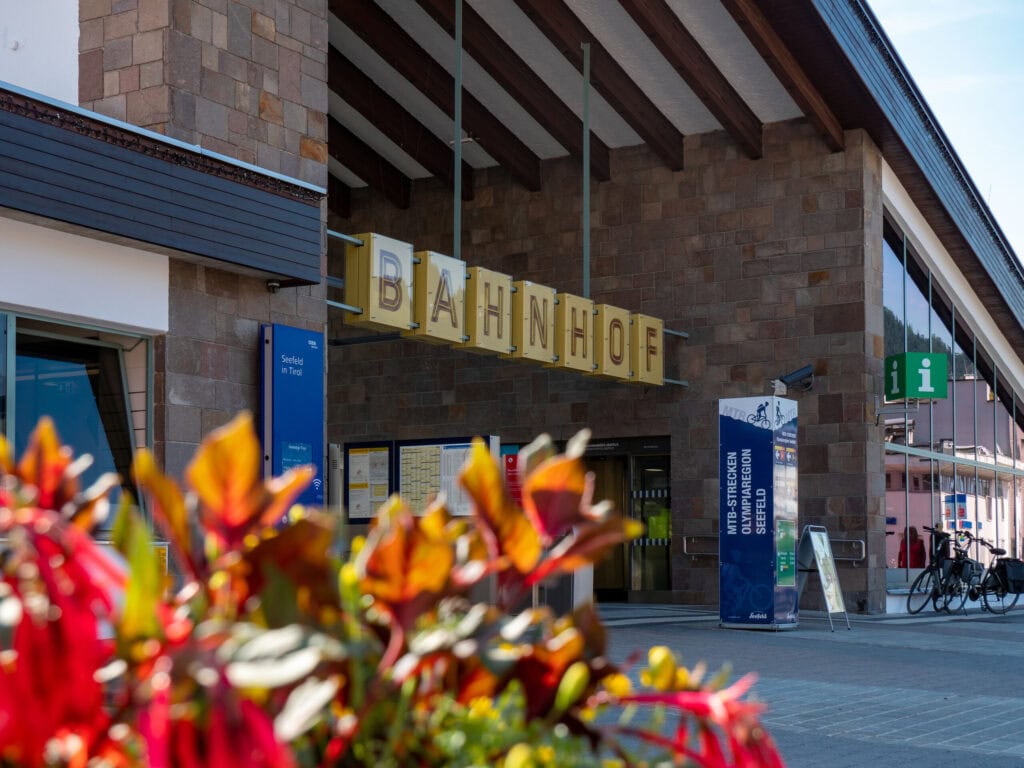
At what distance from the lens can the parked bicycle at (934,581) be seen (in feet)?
61.0

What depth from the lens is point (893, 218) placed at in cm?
1964

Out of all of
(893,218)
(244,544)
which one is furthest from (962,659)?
(244,544)

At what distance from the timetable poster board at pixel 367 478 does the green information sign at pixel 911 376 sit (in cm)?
734

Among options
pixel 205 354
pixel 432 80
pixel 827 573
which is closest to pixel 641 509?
pixel 827 573

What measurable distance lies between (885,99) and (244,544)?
18.1 metres

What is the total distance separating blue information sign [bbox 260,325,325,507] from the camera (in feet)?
36.0

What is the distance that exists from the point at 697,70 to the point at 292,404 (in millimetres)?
8407

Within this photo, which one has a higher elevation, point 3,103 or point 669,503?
point 3,103

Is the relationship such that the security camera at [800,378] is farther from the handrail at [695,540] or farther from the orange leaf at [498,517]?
the orange leaf at [498,517]

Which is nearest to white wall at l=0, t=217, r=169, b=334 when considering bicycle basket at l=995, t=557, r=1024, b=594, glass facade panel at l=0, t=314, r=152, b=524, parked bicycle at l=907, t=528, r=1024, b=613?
glass facade panel at l=0, t=314, r=152, b=524

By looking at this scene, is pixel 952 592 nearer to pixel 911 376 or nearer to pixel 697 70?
pixel 911 376

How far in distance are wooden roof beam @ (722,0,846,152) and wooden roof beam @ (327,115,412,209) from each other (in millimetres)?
6418

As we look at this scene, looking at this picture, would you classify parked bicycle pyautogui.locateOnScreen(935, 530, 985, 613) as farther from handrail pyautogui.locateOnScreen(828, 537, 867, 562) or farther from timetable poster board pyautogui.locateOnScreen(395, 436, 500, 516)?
timetable poster board pyautogui.locateOnScreen(395, 436, 500, 516)

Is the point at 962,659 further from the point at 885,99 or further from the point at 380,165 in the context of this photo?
the point at 380,165
